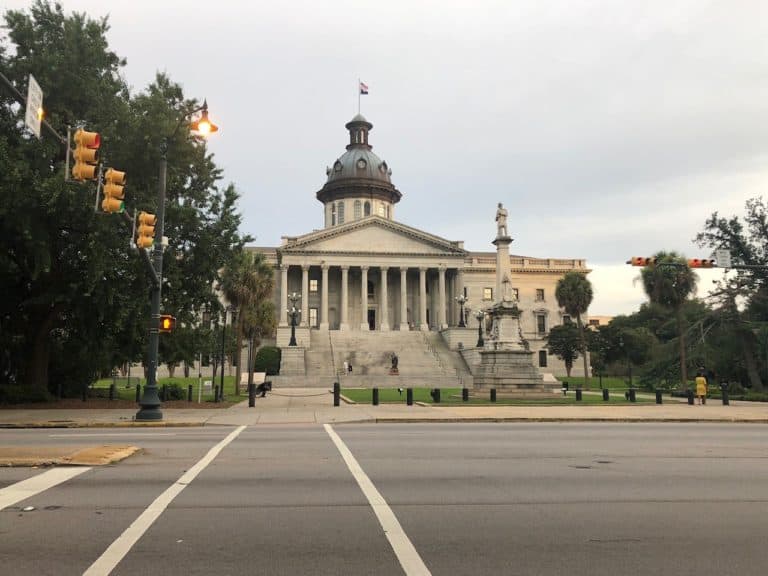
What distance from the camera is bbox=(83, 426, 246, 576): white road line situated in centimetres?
520

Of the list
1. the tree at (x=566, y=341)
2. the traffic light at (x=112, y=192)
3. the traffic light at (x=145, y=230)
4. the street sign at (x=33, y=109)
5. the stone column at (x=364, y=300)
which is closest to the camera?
the street sign at (x=33, y=109)

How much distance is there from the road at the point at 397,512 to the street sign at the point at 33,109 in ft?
15.1

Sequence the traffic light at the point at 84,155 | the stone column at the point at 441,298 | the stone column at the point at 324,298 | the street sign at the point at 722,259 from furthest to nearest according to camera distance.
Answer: the stone column at the point at 441,298 → the stone column at the point at 324,298 → the street sign at the point at 722,259 → the traffic light at the point at 84,155

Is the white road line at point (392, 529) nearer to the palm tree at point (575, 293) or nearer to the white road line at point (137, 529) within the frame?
the white road line at point (137, 529)

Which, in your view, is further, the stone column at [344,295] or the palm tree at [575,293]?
the stone column at [344,295]

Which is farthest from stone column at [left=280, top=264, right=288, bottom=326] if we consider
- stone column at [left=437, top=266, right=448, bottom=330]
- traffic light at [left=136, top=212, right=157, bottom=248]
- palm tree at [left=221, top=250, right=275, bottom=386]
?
traffic light at [left=136, top=212, right=157, bottom=248]

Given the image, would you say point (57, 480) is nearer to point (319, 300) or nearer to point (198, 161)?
point (198, 161)

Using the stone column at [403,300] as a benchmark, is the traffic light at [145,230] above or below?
below

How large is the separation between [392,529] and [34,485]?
501 centimetres

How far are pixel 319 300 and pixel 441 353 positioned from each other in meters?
23.0

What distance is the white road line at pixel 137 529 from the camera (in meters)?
5.20

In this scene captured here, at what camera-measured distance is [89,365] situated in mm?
31875

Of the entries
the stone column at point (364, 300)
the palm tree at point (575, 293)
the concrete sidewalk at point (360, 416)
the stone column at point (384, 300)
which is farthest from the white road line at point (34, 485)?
the stone column at point (384, 300)

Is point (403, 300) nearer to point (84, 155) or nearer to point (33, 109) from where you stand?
point (84, 155)
